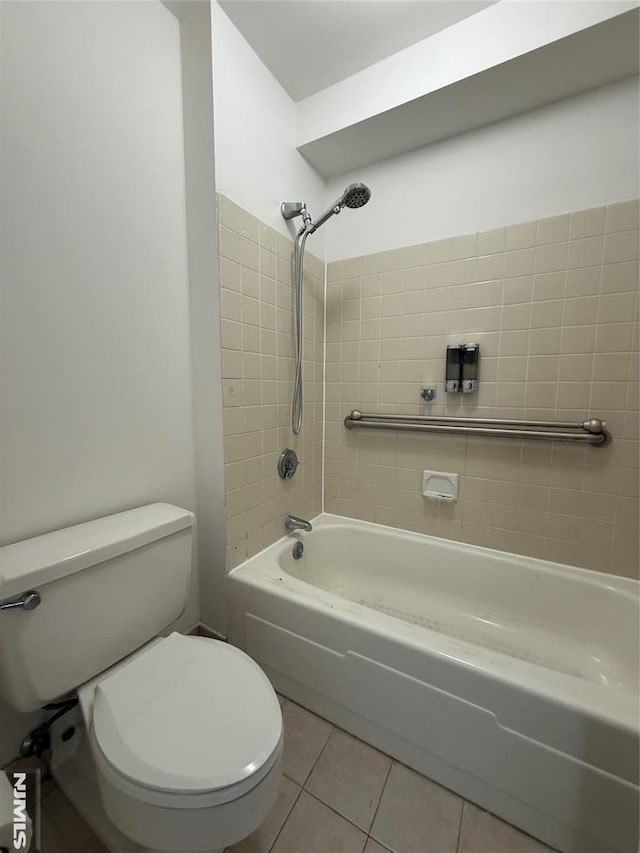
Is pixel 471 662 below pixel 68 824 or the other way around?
the other way around

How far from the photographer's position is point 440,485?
4.96ft

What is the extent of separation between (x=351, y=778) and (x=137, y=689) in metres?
0.68

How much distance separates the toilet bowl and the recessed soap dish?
1022 millimetres

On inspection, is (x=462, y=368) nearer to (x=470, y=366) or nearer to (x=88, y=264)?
(x=470, y=366)

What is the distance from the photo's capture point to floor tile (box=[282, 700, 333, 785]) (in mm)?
979

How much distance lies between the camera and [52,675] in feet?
2.45

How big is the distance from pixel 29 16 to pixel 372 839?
218 centimetres

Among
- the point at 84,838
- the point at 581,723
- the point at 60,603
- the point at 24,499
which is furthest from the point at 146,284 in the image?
the point at 581,723

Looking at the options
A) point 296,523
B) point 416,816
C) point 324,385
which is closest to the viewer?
point 416,816

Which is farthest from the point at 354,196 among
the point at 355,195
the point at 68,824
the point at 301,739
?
the point at 68,824

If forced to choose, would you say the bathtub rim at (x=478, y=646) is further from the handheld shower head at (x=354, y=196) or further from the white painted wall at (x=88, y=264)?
the handheld shower head at (x=354, y=196)

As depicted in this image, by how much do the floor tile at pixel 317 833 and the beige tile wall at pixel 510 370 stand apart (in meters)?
1.00

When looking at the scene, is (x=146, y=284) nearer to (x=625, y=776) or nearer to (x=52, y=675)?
(x=52, y=675)

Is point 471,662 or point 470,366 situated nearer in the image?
point 471,662
